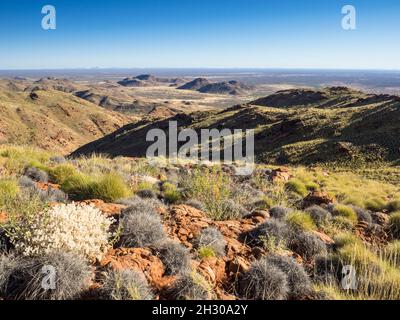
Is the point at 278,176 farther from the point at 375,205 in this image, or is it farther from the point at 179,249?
the point at 179,249

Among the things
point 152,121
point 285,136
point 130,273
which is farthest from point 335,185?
point 152,121

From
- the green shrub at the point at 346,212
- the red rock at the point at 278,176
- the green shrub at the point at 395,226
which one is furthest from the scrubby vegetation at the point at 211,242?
the red rock at the point at 278,176

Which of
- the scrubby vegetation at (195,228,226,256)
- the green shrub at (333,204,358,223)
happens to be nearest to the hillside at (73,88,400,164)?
the green shrub at (333,204,358,223)

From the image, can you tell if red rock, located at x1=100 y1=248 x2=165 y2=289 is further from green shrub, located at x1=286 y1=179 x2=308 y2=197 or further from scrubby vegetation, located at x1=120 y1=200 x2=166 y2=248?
green shrub, located at x1=286 y1=179 x2=308 y2=197

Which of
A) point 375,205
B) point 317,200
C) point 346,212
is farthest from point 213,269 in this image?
point 375,205

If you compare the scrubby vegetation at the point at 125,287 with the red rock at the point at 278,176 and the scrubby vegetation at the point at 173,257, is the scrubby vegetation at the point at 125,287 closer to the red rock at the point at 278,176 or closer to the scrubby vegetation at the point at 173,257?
the scrubby vegetation at the point at 173,257
